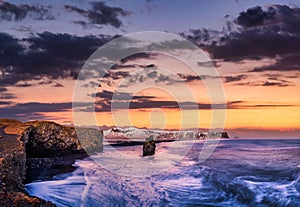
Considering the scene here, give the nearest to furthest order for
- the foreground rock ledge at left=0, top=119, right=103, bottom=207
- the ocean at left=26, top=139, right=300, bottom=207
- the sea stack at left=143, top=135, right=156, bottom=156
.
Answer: the foreground rock ledge at left=0, top=119, right=103, bottom=207 → the ocean at left=26, top=139, right=300, bottom=207 → the sea stack at left=143, top=135, right=156, bottom=156

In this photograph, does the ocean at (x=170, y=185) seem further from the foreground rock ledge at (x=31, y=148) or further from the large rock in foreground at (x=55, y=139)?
the large rock in foreground at (x=55, y=139)

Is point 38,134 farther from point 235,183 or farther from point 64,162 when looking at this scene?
point 235,183

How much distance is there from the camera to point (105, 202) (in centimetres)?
1223

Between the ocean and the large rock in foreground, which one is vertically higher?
the large rock in foreground

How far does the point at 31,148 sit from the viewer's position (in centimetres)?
1892

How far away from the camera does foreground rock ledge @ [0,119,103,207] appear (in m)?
8.95

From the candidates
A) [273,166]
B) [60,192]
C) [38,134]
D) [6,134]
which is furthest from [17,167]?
[273,166]

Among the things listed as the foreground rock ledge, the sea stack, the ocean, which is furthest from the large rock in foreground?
the sea stack

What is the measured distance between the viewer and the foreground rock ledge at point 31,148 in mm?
8948

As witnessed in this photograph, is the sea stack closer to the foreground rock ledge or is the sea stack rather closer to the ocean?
the foreground rock ledge

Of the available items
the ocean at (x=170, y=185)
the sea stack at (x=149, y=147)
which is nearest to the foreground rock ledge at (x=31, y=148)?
the ocean at (x=170, y=185)

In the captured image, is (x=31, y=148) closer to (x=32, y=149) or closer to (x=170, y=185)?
(x=32, y=149)

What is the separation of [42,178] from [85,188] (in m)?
2.66

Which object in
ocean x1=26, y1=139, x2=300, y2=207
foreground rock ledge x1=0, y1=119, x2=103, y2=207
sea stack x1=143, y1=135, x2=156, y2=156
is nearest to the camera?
foreground rock ledge x1=0, y1=119, x2=103, y2=207
